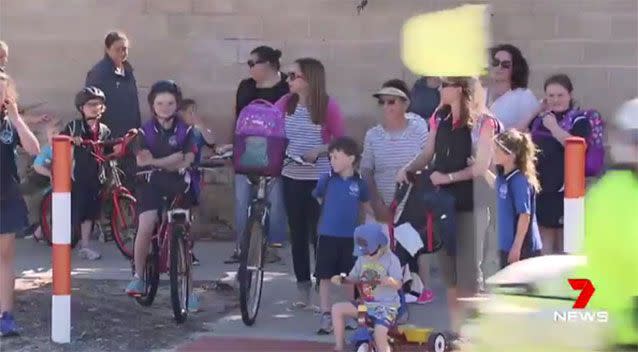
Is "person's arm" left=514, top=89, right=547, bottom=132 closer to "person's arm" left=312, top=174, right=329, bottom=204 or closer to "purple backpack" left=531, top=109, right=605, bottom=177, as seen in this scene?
"purple backpack" left=531, top=109, right=605, bottom=177

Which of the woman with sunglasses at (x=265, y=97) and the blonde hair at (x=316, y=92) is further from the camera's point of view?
the woman with sunglasses at (x=265, y=97)

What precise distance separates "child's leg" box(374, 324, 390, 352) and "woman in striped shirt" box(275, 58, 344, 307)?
172 cm

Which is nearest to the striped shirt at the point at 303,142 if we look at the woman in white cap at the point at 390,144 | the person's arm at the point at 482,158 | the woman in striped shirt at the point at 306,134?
the woman in striped shirt at the point at 306,134

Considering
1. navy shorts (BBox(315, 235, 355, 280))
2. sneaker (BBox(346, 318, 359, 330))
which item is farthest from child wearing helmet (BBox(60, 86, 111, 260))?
sneaker (BBox(346, 318, 359, 330))

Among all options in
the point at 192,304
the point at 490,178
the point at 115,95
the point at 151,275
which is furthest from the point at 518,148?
the point at 115,95

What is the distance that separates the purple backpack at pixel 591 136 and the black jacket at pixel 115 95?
3.87 metres

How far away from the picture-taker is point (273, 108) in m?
8.70

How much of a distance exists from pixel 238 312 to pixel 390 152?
1510 millimetres

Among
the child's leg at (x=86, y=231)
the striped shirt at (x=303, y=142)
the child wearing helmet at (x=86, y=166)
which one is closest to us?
the striped shirt at (x=303, y=142)

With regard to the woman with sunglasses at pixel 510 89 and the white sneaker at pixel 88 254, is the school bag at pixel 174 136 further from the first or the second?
the white sneaker at pixel 88 254

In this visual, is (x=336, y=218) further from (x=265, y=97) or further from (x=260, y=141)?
(x=265, y=97)

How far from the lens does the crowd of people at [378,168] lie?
801cm

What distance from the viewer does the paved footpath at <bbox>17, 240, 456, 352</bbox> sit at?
27.4 feet

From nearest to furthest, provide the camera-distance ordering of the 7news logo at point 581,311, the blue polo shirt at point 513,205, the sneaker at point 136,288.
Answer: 1. the 7news logo at point 581,311
2. the blue polo shirt at point 513,205
3. the sneaker at point 136,288
